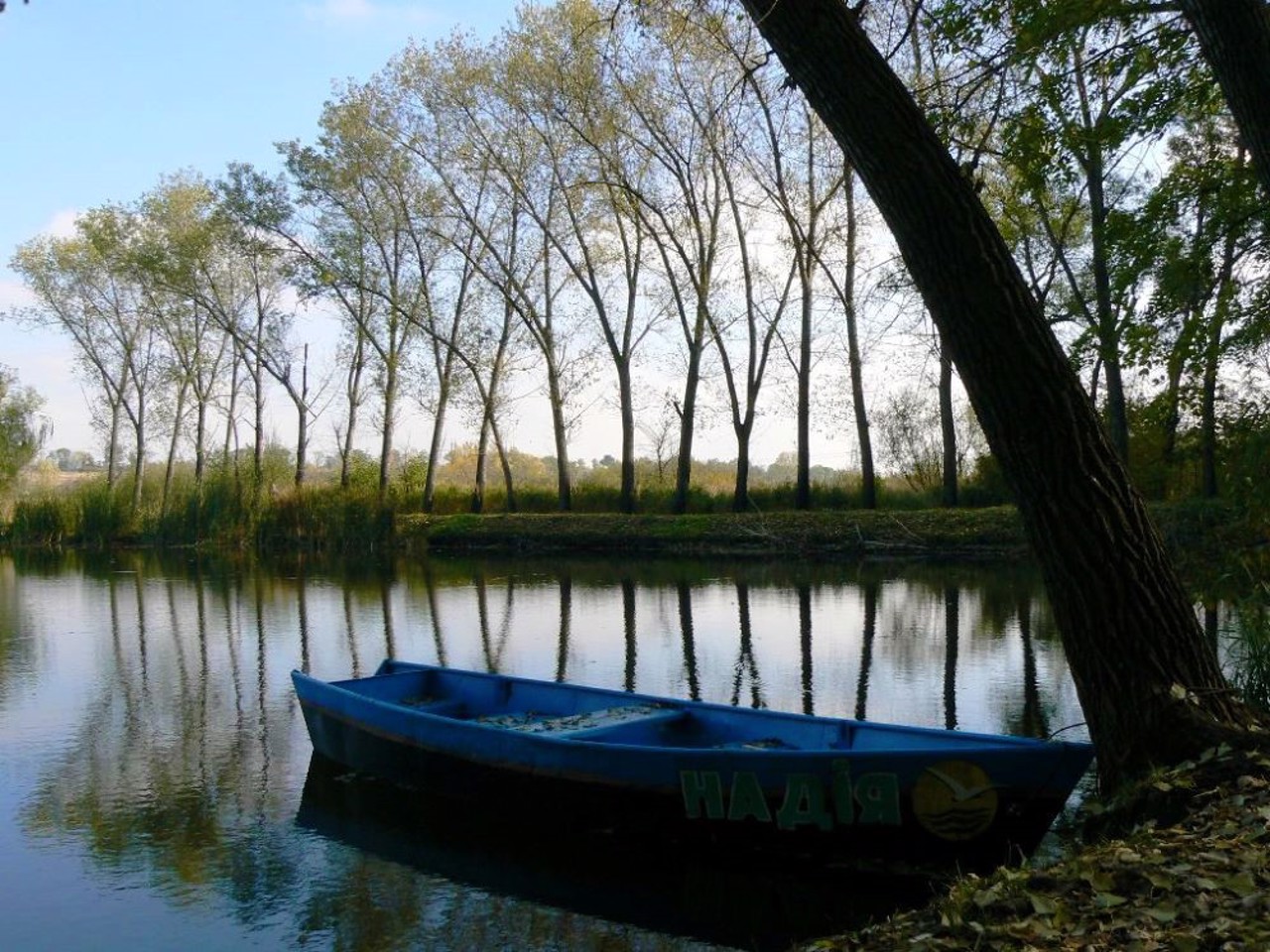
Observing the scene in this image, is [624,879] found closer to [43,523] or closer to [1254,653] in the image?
[1254,653]

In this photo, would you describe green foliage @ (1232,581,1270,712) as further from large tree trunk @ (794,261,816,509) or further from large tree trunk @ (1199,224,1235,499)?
large tree trunk @ (794,261,816,509)

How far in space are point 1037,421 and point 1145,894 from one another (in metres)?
1.98

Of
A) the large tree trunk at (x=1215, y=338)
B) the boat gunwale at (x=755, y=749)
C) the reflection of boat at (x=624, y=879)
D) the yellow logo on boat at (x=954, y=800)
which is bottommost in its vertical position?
the reflection of boat at (x=624, y=879)

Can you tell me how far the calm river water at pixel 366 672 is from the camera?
22.3 ft

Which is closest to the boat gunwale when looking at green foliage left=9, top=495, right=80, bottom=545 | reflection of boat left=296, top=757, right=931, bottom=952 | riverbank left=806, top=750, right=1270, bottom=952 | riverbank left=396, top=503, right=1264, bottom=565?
reflection of boat left=296, top=757, right=931, bottom=952

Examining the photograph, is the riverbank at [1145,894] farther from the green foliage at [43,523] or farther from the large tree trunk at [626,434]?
the green foliage at [43,523]

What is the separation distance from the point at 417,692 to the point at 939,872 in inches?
214

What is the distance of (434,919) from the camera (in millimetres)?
6742

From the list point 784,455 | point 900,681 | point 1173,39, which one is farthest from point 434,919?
point 784,455

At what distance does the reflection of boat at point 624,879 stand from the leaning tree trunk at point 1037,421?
5.67 feet

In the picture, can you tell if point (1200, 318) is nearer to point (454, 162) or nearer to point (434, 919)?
point (434, 919)

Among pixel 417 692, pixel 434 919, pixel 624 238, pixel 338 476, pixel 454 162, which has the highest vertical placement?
pixel 454 162

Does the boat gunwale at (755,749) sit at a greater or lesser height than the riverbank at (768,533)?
lesser

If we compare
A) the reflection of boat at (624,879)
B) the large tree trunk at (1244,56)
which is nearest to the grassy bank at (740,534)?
the reflection of boat at (624,879)
